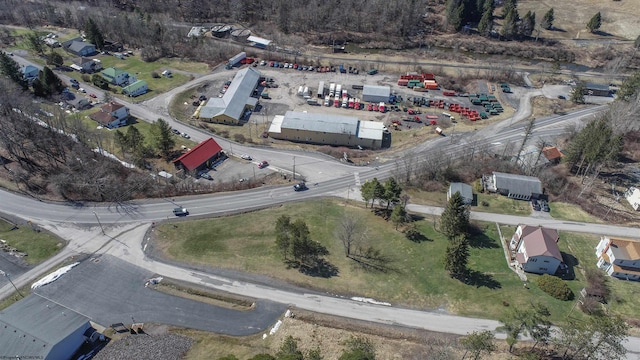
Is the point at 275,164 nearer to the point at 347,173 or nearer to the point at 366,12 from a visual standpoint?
the point at 347,173

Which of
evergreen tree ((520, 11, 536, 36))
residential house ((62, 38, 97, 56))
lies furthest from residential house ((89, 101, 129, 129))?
evergreen tree ((520, 11, 536, 36))

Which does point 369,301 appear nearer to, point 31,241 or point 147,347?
point 147,347

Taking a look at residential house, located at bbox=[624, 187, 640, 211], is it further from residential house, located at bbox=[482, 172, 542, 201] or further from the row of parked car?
residential house, located at bbox=[482, 172, 542, 201]

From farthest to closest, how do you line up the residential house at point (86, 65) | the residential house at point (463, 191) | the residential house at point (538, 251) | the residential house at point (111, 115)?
the residential house at point (86, 65), the residential house at point (111, 115), the residential house at point (463, 191), the residential house at point (538, 251)

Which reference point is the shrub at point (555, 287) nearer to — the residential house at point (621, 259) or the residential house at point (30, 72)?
the residential house at point (621, 259)

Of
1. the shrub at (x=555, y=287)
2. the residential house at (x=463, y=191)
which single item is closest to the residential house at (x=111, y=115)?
the residential house at (x=463, y=191)

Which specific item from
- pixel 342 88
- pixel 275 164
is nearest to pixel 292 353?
pixel 275 164
